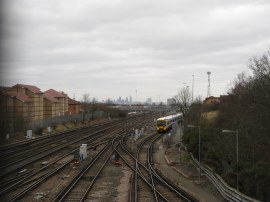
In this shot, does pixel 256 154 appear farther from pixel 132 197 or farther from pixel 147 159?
pixel 147 159

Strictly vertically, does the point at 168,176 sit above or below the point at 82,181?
below

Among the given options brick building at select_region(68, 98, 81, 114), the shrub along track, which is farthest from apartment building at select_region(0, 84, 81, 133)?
the shrub along track

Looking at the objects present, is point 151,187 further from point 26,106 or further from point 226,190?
point 26,106

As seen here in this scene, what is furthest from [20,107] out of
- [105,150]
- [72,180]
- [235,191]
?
[235,191]

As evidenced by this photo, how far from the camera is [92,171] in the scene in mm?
24531

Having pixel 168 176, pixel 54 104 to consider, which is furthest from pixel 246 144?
pixel 54 104

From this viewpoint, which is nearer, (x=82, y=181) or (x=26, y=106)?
(x=82, y=181)

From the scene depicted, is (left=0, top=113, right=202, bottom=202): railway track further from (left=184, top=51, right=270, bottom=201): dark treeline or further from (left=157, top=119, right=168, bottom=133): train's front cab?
(left=157, top=119, right=168, bottom=133): train's front cab

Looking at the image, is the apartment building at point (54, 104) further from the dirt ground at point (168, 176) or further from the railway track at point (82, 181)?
the dirt ground at point (168, 176)

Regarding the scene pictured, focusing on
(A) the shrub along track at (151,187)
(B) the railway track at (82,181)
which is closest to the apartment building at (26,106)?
(B) the railway track at (82,181)

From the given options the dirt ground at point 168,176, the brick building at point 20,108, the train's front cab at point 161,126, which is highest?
the brick building at point 20,108

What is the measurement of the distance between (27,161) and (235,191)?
16.2m

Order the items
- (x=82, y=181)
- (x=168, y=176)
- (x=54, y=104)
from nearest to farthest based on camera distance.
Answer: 1. (x=82, y=181)
2. (x=168, y=176)
3. (x=54, y=104)

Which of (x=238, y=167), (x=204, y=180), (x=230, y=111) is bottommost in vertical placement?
(x=204, y=180)
